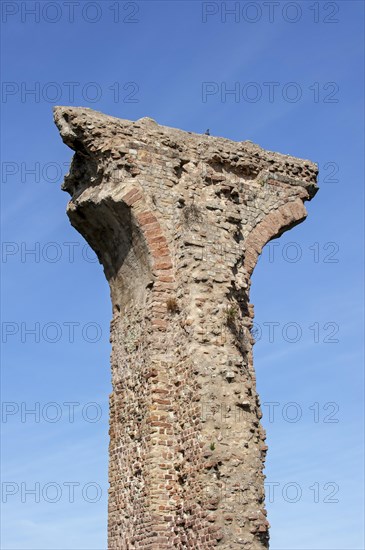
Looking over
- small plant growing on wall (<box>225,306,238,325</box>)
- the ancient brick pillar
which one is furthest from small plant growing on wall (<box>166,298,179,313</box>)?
small plant growing on wall (<box>225,306,238,325</box>)

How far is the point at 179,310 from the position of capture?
11.7 metres

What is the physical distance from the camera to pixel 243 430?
1101 cm

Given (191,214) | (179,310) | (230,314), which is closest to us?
(230,314)

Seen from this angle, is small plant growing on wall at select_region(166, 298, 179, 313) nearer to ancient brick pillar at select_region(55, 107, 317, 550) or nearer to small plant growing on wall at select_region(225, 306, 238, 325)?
ancient brick pillar at select_region(55, 107, 317, 550)

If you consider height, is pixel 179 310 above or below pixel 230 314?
above

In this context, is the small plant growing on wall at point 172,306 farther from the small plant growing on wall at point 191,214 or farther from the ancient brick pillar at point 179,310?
the small plant growing on wall at point 191,214

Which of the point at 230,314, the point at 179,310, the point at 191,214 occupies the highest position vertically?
the point at 191,214

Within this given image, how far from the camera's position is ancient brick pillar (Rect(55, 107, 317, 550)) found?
35.2 ft

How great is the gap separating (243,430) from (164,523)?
1548 millimetres

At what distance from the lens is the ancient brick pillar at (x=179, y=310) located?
1074 centimetres

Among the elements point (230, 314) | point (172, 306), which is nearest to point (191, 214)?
point (172, 306)

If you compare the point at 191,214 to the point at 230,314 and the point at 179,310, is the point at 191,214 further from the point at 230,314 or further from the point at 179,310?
the point at 230,314

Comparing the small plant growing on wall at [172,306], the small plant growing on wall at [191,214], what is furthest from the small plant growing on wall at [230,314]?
the small plant growing on wall at [191,214]

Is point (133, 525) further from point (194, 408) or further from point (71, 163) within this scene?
Result: point (71, 163)
